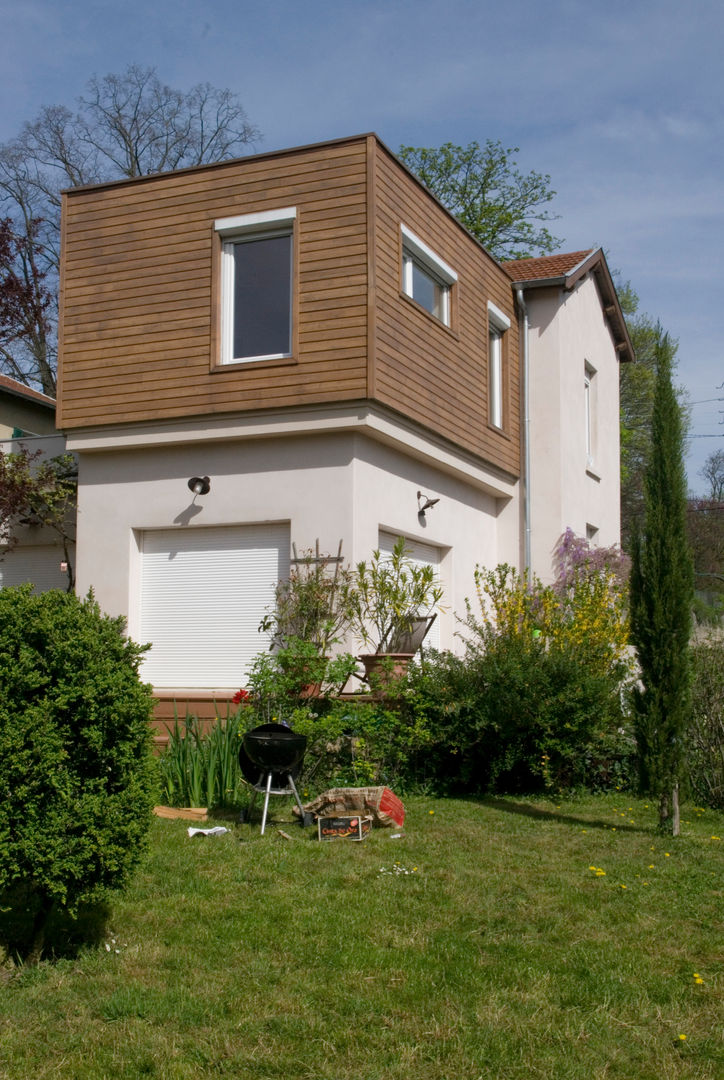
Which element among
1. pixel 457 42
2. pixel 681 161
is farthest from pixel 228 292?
pixel 681 161

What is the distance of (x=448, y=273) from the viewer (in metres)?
14.7

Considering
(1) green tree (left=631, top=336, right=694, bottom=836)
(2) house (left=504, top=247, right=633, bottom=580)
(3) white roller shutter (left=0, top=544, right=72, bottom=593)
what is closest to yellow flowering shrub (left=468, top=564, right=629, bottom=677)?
(2) house (left=504, top=247, right=633, bottom=580)

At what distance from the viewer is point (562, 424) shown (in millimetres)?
16906

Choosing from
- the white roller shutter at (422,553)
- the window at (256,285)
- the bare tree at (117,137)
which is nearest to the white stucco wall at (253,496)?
the white roller shutter at (422,553)

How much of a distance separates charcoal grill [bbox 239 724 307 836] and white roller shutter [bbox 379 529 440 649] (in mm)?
4681

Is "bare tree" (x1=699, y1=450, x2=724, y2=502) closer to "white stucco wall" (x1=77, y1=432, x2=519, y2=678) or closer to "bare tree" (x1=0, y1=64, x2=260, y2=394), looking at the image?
"bare tree" (x1=0, y1=64, x2=260, y2=394)

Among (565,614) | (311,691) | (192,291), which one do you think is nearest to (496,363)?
(565,614)

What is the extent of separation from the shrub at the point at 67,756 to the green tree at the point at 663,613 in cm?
479

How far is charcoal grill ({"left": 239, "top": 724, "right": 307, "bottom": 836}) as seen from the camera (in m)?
8.45

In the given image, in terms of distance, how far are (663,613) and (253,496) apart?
5.52 metres

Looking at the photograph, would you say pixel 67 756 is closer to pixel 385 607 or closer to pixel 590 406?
pixel 385 607

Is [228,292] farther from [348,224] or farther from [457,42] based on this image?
[457,42]

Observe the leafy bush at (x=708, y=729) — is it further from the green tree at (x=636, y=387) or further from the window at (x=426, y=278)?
the green tree at (x=636, y=387)

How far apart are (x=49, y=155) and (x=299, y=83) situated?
24983 mm
